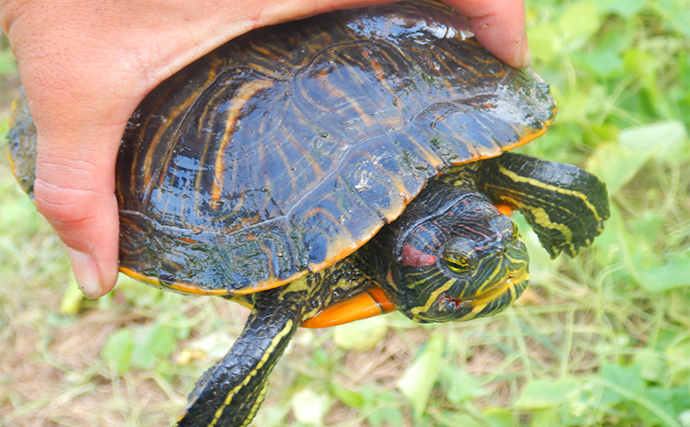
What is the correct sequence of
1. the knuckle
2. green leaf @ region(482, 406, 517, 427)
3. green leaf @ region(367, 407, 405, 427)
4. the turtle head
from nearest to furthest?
1. the turtle head
2. the knuckle
3. green leaf @ region(482, 406, 517, 427)
4. green leaf @ region(367, 407, 405, 427)

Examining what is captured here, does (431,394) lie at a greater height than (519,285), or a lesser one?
lesser

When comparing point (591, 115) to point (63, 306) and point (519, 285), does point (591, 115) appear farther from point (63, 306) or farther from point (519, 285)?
point (63, 306)

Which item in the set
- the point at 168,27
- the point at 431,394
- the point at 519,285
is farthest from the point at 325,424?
the point at 168,27

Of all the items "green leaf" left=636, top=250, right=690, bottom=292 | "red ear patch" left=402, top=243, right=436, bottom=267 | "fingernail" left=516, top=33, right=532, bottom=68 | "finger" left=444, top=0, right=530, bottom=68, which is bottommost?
"green leaf" left=636, top=250, right=690, bottom=292

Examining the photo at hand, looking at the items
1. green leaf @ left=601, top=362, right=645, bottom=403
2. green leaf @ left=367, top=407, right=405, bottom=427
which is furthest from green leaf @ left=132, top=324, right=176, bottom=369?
green leaf @ left=601, top=362, right=645, bottom=403

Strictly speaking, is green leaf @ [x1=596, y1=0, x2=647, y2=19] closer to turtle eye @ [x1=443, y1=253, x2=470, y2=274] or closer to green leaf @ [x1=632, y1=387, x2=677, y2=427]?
green leaf @ [x1=632, y1=387, x2=677, y2=427]

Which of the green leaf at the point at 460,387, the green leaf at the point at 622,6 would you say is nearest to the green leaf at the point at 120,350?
the green leaf at the point at 460,387

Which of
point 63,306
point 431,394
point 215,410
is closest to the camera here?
point 215,410
